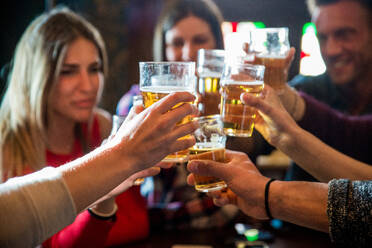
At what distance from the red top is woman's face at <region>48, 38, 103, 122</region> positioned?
0.82ft

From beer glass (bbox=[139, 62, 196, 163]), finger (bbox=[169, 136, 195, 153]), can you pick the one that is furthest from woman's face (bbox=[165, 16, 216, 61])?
finger (bbox=[169, 136, 195, 153])

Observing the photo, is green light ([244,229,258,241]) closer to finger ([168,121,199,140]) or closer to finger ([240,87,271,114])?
finger ([240,87,271,114])

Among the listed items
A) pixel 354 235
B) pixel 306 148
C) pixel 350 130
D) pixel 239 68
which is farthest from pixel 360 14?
pixel 354 235

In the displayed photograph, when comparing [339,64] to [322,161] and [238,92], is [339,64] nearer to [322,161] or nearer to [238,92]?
[322,161]

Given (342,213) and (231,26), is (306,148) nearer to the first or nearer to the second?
(342,213)

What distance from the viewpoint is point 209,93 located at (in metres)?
1.21

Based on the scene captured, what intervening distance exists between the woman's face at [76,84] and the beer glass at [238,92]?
3.49 ft

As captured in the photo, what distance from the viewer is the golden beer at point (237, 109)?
1034mm

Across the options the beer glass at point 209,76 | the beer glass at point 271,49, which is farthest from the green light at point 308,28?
the beer glass at point 209,76

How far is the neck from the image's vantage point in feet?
6.41

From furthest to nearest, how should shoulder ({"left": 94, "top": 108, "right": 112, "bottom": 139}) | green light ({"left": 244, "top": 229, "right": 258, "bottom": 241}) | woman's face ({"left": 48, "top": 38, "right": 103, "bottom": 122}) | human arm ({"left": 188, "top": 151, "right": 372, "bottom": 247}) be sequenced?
1. shoulder ({"left": 94, "top": 108, "right": 112, "bottom": 139})
2. woman's face ({"left": 48, "top": 38, "right": 103, "bottom": 122})
3. green light ({"left": 244, "top": 229, "right": 258, "bottom": 241})
4. human arm ({"left": 188, "top": 151, "right": 372, "bottom": 247})

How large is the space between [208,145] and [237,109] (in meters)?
0.15

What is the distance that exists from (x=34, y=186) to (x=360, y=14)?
2.31 m

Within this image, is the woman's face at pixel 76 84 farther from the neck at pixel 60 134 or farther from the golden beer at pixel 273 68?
the golden beer at pixel 273 68
